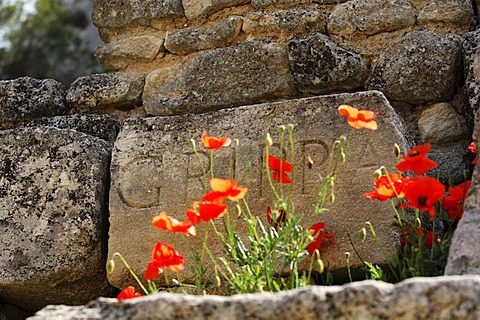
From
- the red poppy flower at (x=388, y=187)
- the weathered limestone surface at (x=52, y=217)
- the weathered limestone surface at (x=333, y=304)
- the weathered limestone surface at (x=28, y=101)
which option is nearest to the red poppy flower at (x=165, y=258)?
the weathered limestone surface at (x=333, y=304)

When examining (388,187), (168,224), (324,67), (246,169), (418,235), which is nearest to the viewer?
(168,224)

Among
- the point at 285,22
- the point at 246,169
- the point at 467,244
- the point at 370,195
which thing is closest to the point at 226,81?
the point at 285,22

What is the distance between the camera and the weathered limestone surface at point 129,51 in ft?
12.6

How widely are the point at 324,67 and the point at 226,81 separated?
40 cm

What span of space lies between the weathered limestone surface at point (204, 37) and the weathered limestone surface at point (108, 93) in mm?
208

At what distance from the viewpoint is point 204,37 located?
3713 mm

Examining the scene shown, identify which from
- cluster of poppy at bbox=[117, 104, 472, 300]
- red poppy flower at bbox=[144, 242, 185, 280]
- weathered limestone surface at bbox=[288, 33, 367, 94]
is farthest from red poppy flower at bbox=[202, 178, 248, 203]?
weathered limestone surface at bbox=[288, 33, 367, 94]

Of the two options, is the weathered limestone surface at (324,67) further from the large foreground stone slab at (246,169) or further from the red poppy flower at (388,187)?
the red poppy flower at (388,187)

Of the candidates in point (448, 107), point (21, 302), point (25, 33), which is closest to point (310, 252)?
point (448, 107)

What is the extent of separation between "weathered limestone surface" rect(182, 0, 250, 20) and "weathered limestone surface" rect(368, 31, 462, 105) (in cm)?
70

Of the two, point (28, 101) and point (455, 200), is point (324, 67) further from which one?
point (28, 101)

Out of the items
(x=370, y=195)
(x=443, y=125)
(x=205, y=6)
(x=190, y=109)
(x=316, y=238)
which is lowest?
(x=316, y=238)

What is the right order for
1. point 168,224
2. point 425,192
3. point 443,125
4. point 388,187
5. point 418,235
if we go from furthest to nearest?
point 443,125, point 418,235, point 388,187, point 425,192, point 168,224

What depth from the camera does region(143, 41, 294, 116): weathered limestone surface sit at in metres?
3.52
